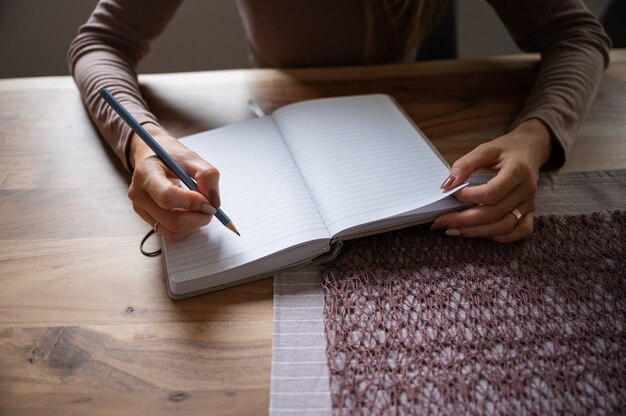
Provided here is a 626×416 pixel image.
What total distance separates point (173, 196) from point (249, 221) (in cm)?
11

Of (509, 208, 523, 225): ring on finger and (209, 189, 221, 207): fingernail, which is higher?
(209, 189, 221, 207): fingernail

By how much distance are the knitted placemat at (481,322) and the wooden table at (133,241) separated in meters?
0.11

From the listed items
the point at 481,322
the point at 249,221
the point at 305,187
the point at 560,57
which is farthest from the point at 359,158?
the point at 560,57

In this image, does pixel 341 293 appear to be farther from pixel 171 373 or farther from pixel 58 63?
pixel 58 63

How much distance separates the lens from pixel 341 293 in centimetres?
63

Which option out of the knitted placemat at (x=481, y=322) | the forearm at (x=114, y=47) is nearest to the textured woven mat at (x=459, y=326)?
the knitted placemat at (x=481, y=322)

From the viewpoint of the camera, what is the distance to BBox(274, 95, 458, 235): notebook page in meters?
0.69

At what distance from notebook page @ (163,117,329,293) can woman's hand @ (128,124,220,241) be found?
3cm

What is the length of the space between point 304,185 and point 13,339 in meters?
0.41

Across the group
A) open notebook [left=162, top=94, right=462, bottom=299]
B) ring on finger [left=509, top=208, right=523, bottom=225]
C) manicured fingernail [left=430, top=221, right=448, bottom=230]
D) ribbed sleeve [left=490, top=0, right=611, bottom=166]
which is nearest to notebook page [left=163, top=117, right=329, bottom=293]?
open notebook [left=162, top=94, right=462, bottom=299]

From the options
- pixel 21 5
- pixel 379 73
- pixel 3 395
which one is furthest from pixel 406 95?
pixel 21 5

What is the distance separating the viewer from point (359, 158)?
2.57 ft

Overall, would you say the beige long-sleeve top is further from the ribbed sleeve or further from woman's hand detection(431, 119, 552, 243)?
woman's hand detection(431, 119, 552, 243)

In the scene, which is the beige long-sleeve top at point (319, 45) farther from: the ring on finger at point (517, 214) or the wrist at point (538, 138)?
the ring on finger at point (517, 214)
